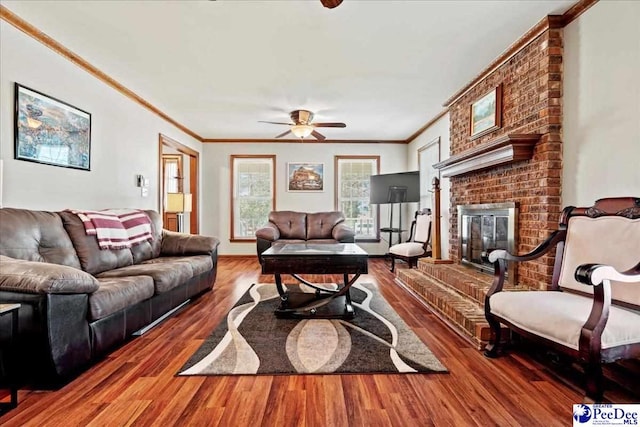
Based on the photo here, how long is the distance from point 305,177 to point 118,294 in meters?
4.96

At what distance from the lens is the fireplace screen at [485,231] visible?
3056 millimetres

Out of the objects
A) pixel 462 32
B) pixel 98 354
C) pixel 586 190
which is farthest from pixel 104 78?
pixel 586 190

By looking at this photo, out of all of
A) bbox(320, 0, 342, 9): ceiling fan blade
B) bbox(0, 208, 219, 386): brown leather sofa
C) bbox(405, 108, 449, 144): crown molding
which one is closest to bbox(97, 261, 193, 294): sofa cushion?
bbox(0, 208, 219, 386): brown leather sofa

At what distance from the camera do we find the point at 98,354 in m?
2.09

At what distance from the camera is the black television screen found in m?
5.75

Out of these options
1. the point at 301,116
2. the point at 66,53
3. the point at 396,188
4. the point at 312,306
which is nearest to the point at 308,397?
the point at 312,306

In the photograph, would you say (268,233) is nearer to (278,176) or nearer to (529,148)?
(278,176)

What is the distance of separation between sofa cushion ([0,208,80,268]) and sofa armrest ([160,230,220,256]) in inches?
47.7

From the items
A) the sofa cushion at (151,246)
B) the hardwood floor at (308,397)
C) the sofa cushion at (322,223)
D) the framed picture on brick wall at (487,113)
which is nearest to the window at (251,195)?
the sofa cushion at (322,223)

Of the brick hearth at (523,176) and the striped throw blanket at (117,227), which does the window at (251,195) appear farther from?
the brick hearth at (523,176)

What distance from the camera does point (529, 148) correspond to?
2756 millimetres

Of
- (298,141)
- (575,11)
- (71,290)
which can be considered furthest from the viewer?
(298,141)

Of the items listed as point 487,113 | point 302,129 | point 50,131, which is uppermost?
point 302,129

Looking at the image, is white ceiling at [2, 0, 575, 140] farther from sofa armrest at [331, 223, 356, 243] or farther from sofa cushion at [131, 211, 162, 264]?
sofa armrest at [331, 223, 356, 243]
